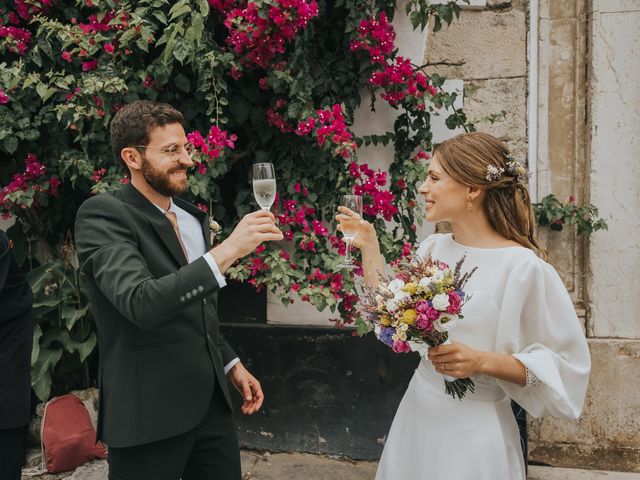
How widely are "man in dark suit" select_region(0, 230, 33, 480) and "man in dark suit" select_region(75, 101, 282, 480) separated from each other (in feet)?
1.46

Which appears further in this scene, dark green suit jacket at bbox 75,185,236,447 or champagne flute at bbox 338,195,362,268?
champagne flute at bbox 338,195,362,268

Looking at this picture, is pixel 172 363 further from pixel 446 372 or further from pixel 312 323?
pixel 312 323

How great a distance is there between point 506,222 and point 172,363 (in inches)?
49.1

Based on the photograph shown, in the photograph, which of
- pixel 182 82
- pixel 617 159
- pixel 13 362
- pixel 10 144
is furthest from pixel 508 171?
pixel 10 144

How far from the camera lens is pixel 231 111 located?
3.87 metres

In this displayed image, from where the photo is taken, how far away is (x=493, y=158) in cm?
216

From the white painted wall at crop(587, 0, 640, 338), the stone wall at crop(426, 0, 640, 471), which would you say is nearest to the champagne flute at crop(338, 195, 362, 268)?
the stone wall at crop(426, 0, 640, 471)

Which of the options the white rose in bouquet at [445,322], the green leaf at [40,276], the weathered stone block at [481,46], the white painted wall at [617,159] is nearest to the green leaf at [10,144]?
the green leaf at [40,276]

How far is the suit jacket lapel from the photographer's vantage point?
213 centimetres

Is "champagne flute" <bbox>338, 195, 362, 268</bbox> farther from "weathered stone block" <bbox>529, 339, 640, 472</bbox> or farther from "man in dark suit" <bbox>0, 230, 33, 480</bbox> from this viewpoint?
"weathered stone block" <bbox>529, 339, 640, 472</bbox>

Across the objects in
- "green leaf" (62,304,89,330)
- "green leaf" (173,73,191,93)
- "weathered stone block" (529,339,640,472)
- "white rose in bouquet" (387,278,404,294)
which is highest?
"green leaf" (173,73,191,93)

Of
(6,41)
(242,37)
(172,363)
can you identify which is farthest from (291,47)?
(172,363)

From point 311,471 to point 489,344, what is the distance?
225 cm

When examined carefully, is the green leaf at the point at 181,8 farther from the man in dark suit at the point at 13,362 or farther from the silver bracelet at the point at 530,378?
A: the silver bracelet at the point at 530,378
